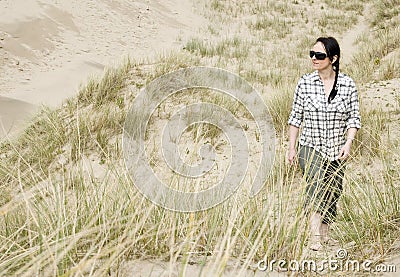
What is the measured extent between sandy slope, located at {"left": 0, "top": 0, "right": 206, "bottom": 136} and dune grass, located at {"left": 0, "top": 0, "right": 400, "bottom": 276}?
4.67 ft

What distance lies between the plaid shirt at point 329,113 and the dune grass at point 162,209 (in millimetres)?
217

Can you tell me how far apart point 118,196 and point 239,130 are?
133 inches

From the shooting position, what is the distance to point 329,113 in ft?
9.76

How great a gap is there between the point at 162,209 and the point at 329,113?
140 cm

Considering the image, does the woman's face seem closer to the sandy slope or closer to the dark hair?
the dark hair

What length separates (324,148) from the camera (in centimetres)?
300

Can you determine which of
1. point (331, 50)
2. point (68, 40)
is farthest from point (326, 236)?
Answer: point (68, 40)

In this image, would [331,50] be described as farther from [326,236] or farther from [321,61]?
[326,236]

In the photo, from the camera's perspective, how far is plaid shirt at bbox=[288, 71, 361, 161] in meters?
2.96

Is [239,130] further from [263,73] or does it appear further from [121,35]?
[121,35]

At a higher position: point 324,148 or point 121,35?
point 121,35

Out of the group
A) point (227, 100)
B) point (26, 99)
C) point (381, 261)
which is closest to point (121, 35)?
point (26, 99)

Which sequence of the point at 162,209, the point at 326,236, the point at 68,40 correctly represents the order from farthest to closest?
the point at 68,40 → the point at 326,236 → the point at 162,209

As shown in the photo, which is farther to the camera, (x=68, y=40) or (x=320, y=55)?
(x=68, y=40)
